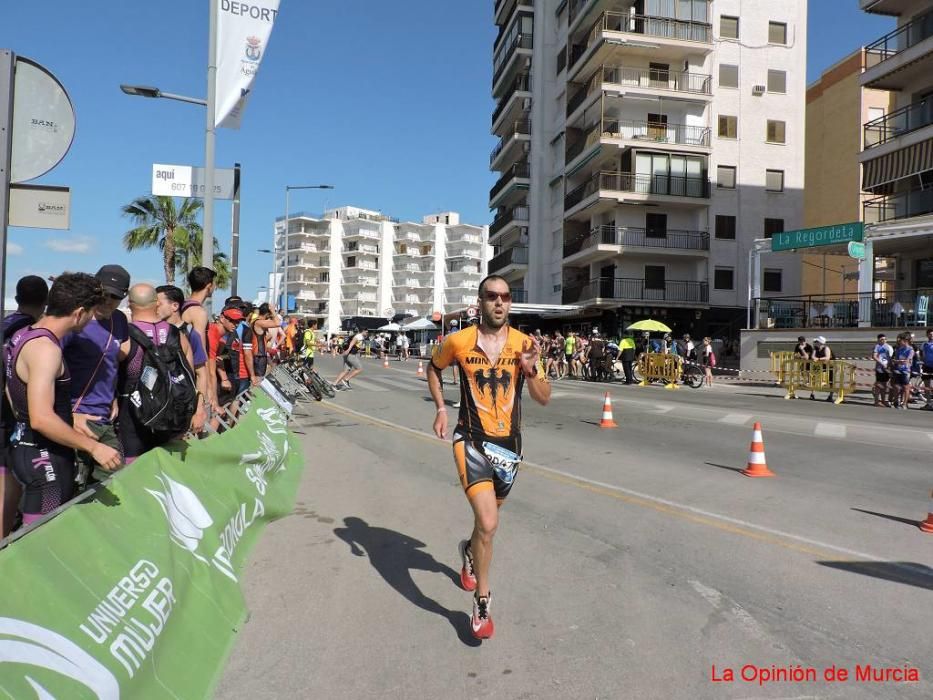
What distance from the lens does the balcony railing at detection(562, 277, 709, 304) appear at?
40969 mm

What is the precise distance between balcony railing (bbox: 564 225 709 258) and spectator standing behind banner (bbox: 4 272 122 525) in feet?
129

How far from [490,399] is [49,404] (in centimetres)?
223

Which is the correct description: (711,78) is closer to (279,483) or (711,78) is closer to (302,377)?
(302,377)

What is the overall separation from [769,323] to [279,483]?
25255 mm

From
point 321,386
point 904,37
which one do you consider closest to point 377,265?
point 904,37

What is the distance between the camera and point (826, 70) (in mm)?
46125

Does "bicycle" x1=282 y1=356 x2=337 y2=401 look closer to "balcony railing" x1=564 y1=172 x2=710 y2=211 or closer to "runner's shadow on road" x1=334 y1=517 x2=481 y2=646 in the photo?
"runner's shadow on road" x1=334 y1=517 x2=481 y2=646

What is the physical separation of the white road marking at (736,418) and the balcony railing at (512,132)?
140ft

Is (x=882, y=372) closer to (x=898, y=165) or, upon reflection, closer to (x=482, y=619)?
(x=898, y=165)

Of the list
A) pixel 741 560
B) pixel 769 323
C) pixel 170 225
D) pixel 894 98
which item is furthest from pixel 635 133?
pixel 741 560

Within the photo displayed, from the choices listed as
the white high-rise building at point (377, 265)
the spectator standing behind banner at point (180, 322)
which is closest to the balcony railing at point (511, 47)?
the white high-rise building at point (377, 265)

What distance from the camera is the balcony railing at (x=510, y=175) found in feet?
180

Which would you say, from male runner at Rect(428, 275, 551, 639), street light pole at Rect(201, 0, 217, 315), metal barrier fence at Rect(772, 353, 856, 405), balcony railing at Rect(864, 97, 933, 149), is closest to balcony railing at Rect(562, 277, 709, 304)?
balcony railing at Rect(864, 97, 933, 149)

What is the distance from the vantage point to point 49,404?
3.39m
